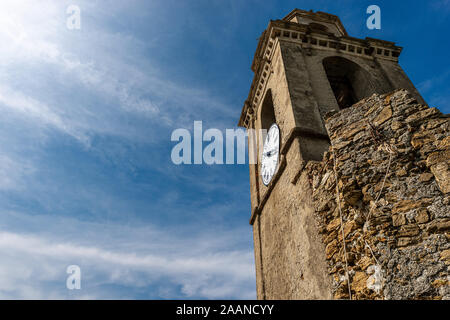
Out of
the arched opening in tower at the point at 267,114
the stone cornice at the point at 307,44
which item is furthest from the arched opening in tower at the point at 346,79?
the arched opening in tower at the point at 267,114

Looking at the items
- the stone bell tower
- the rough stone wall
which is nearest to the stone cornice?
the stone bell tower

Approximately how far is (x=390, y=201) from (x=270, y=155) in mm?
6885

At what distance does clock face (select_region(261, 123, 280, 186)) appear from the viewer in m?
9.54

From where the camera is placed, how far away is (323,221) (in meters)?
4.50

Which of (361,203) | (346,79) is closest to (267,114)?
(346,79)

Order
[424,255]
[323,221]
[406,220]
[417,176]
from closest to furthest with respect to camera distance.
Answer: [424,255], [406,220], [417,176], [323,221]

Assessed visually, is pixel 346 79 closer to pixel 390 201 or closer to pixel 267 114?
pixel 267 114

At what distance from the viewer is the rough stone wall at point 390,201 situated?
2.85m

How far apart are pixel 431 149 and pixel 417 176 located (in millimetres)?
363

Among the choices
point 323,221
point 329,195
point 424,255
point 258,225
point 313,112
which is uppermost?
point 313,112

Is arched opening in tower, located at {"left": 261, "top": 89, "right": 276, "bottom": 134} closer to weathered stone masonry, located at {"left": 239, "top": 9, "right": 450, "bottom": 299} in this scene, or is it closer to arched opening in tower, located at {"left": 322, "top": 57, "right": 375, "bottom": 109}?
arched opening in tower, located at {"left": 322, "top": 57, "right": 375, "bottom": 109}

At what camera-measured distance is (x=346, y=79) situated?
12445 mm
